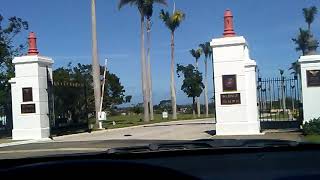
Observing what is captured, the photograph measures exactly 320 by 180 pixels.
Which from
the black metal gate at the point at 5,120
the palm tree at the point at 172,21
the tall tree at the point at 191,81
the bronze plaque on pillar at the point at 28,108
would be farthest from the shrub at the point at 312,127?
the tall tree at the point at 191,81

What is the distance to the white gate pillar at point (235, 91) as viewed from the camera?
88.6 feet

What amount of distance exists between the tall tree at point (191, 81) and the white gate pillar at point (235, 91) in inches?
2150

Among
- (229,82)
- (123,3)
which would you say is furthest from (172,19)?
(229,82)

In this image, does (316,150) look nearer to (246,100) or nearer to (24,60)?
(246,100)

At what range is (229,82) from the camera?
27078 millimetres

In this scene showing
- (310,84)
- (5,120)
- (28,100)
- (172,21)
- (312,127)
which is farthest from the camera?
(172,21)

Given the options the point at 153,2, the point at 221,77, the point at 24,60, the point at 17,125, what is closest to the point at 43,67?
the point at 24,60

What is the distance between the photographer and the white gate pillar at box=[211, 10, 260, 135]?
2702 centimetres

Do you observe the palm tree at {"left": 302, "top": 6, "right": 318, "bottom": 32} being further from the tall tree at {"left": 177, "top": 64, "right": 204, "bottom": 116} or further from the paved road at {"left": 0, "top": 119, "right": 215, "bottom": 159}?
the paved road at {"left": 0, "top": 119, "right": 215, "bottom": 159}

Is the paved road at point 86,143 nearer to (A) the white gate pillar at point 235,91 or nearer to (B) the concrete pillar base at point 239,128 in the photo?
(B) the concrete pillar base at point 239,128

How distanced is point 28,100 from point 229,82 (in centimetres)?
1008

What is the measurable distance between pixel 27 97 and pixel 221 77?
9.80m

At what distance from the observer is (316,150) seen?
12.7 ft

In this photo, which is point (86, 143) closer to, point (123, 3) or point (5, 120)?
point (5, 120)
